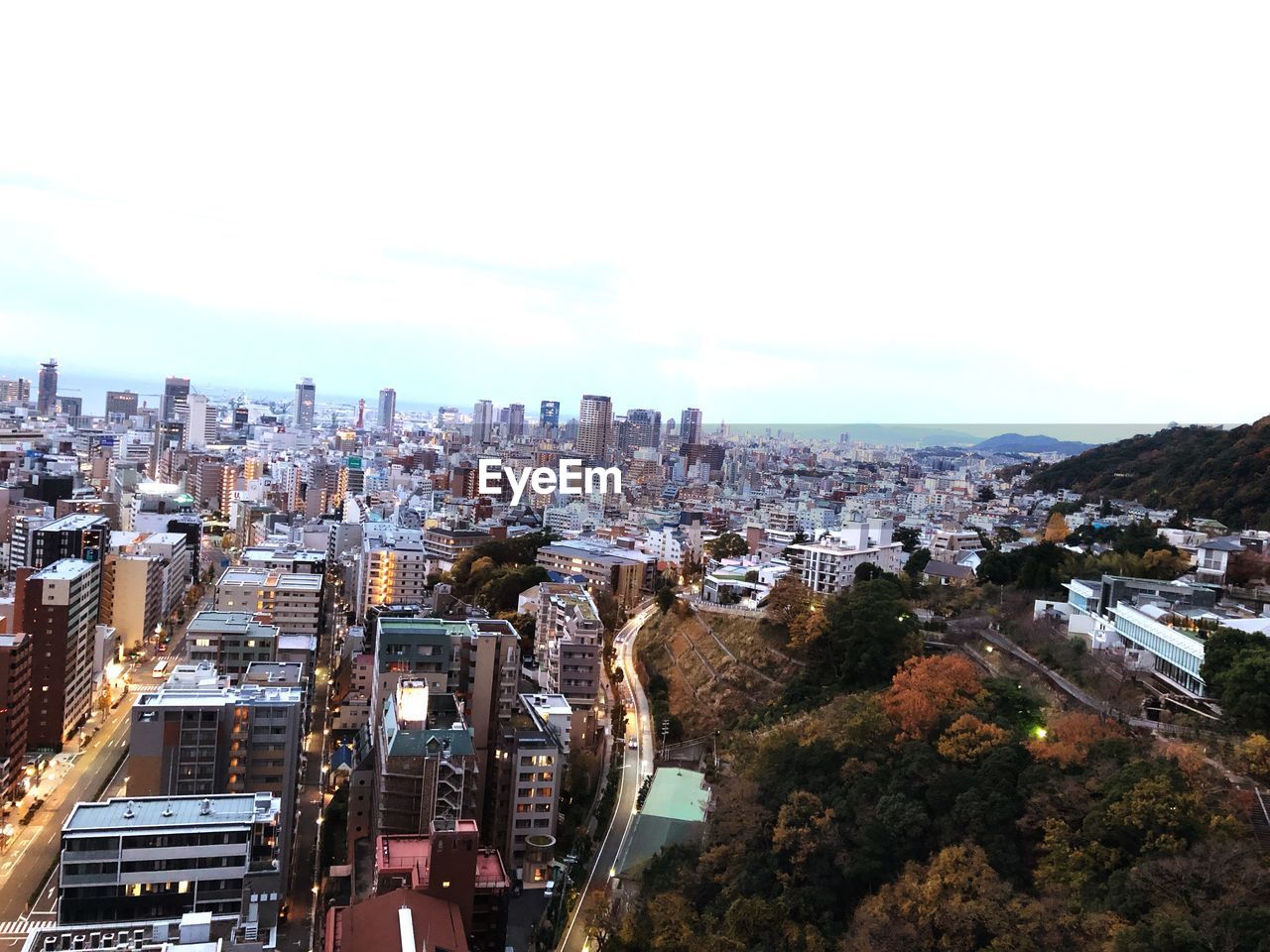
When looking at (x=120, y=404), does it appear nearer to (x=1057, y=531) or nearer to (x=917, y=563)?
(x=917, y=563)

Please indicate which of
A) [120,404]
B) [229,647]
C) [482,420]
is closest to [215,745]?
[229,647]

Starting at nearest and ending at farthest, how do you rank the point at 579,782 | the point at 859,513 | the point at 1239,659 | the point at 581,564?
the point at 1239,659 → the point at 579,782 → the point at 581,564 → the point at 859,513

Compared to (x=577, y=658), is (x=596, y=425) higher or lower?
higher

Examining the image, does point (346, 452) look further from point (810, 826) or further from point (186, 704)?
point (810, 826)

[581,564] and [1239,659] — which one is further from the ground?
[1239,659]

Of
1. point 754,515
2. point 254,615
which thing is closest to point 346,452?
point 754,515

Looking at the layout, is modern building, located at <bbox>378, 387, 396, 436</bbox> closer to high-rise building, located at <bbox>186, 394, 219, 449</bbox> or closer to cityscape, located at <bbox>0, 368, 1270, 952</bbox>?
high-rise building, located at <bbox>186, 394, 219, 449</bbox>

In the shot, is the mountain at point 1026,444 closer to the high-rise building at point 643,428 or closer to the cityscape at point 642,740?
the high-rise building at point 643,428

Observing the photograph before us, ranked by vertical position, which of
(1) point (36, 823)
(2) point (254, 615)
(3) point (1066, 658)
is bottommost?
(1) point (36, 823)

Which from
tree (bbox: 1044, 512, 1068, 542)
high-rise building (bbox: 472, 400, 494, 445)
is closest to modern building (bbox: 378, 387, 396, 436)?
high-rise building (bbox: 472, 400, 494, 445)
